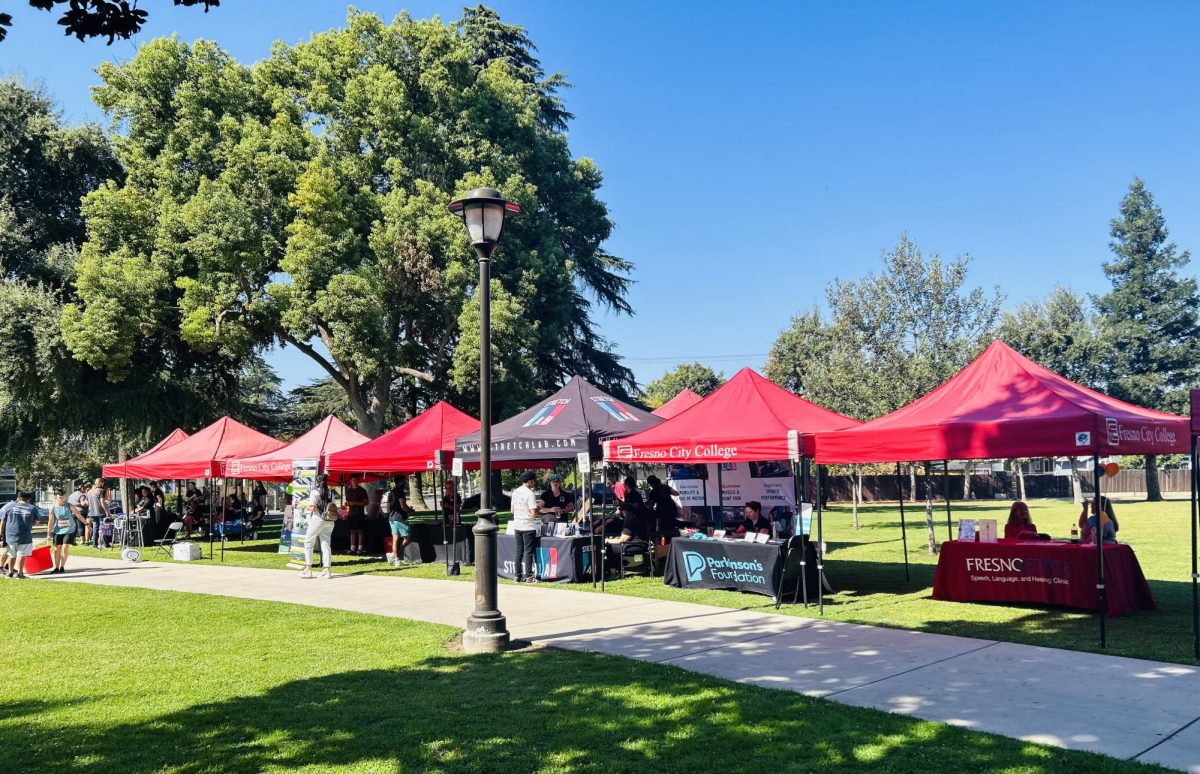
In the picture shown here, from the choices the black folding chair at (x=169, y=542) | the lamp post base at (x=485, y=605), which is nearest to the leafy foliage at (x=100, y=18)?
the lamp post base at (x=485, y=605)

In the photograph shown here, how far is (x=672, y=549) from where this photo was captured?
45.1ft

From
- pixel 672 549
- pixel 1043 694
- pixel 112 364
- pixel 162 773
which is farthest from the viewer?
pixel 112 364

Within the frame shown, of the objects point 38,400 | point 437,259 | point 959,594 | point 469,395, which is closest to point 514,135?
point 437,259

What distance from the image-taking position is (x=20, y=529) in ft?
53.8

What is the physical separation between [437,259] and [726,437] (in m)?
18.5

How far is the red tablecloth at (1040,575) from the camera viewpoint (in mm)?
10555

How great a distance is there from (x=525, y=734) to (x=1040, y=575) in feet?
25.5

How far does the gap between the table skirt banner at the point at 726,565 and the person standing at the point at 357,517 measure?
987cm

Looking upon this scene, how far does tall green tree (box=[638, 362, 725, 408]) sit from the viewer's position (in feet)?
269

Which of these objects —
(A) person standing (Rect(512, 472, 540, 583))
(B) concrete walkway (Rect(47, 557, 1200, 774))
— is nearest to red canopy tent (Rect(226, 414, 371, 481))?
(A) person standing (Rect(512, 472, 540, 583))

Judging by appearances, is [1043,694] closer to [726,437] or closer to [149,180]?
[726,437]

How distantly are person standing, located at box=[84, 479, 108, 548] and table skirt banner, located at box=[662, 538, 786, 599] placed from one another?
1927cm

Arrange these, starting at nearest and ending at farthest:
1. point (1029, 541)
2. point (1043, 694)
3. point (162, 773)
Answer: point (162, 773), point (1043, 694), point (1029, 541)

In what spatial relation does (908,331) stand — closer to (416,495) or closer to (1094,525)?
(1094,525)
